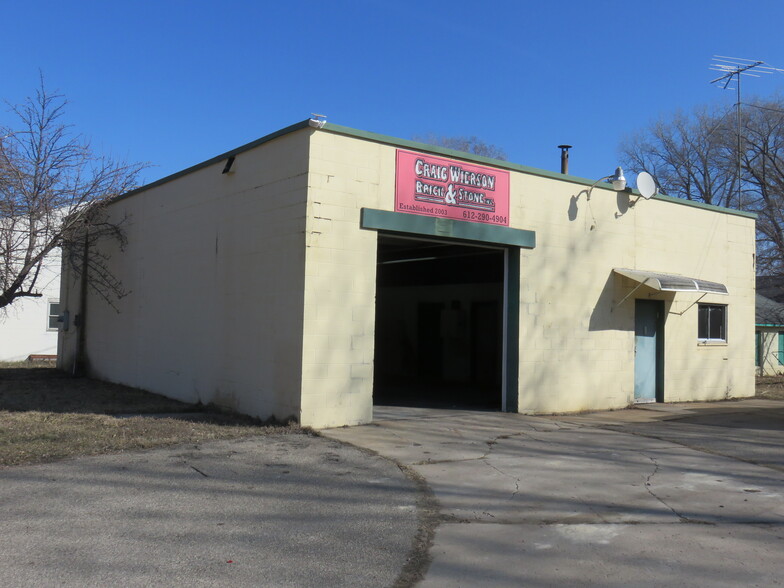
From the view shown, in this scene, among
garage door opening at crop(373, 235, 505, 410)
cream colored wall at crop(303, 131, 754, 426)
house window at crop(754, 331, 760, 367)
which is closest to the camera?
cream colored wall at crop(303, 131, 754, 426)

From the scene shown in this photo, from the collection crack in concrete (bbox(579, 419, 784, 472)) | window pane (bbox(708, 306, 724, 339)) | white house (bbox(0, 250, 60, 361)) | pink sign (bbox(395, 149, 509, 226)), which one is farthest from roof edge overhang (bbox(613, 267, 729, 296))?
white house (bbox(0, 250, 60, 361))

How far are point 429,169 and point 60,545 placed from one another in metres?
7.95

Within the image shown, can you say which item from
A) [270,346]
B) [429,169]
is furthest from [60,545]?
[429,169]

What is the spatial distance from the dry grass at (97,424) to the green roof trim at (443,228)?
3.32 meters

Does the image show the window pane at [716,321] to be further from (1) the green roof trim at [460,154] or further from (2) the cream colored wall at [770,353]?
(2) the cream colored wall at [770,353]

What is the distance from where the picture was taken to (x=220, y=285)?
12.0m

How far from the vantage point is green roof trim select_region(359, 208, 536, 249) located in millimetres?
10634

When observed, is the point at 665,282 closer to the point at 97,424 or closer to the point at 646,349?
the point at 646,349

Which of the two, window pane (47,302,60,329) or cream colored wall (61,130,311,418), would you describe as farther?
A: window pane (47,302,60,329)

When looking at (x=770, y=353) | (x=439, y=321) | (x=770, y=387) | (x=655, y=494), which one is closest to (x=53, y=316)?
(x=439, y=321)

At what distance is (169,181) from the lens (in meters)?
Result: 14.1

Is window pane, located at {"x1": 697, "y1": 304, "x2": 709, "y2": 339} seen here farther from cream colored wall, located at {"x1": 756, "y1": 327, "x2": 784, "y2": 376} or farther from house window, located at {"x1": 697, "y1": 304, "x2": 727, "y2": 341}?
cream colored wall, located at {"x1": 756, "y1": 327, "x2": 784, "y2": 376}

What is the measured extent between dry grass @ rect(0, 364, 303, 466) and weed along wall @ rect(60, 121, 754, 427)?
554mm

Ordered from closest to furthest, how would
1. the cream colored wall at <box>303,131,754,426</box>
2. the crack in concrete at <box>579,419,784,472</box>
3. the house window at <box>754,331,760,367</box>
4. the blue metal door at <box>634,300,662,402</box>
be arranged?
the crack in concrete at <box>579,419,784,472</box>, the cream colored wall at <box>303,131,754,426</box>, the blue metal door at <box>634,300,662,402</box>, the house window at <box>754,331,760,367</box>
